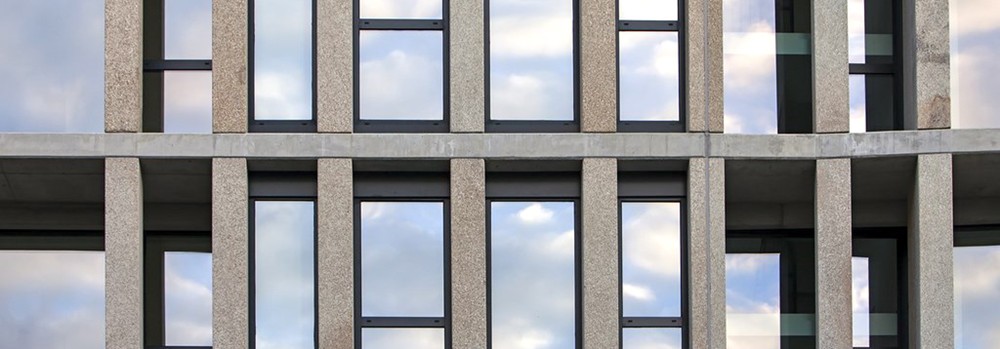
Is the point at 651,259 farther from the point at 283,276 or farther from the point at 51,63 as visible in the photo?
the point at 51,63

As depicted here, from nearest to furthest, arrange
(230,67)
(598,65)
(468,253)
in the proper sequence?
(468,253) < (230,67) < (598,65)

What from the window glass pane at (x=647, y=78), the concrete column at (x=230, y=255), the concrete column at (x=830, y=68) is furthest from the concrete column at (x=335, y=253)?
the concrete column at (x=830, y=68)

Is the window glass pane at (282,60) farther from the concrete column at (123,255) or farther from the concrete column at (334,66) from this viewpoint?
the concrete column at (123,255)

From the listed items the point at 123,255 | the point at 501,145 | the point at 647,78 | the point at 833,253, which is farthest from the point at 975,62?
the point at 123,255

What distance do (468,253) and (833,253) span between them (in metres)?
4.58

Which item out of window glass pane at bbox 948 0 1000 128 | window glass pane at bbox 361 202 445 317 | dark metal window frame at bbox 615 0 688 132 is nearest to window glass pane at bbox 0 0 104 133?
window glass pane at bbox 361 202 445 317

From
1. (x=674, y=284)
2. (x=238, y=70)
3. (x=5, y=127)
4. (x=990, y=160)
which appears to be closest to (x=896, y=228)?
(x=990, y=160)

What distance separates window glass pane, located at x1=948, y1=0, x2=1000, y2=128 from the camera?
20.3 meters

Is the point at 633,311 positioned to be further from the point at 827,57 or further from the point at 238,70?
the point at 238,70

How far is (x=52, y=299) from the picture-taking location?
2091 centimetres

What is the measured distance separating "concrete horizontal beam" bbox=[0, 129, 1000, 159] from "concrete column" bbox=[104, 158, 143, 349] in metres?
0.32

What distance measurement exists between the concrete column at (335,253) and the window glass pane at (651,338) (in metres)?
3.47

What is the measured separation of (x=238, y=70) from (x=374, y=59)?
173cm

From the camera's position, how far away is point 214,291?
19984 mm
